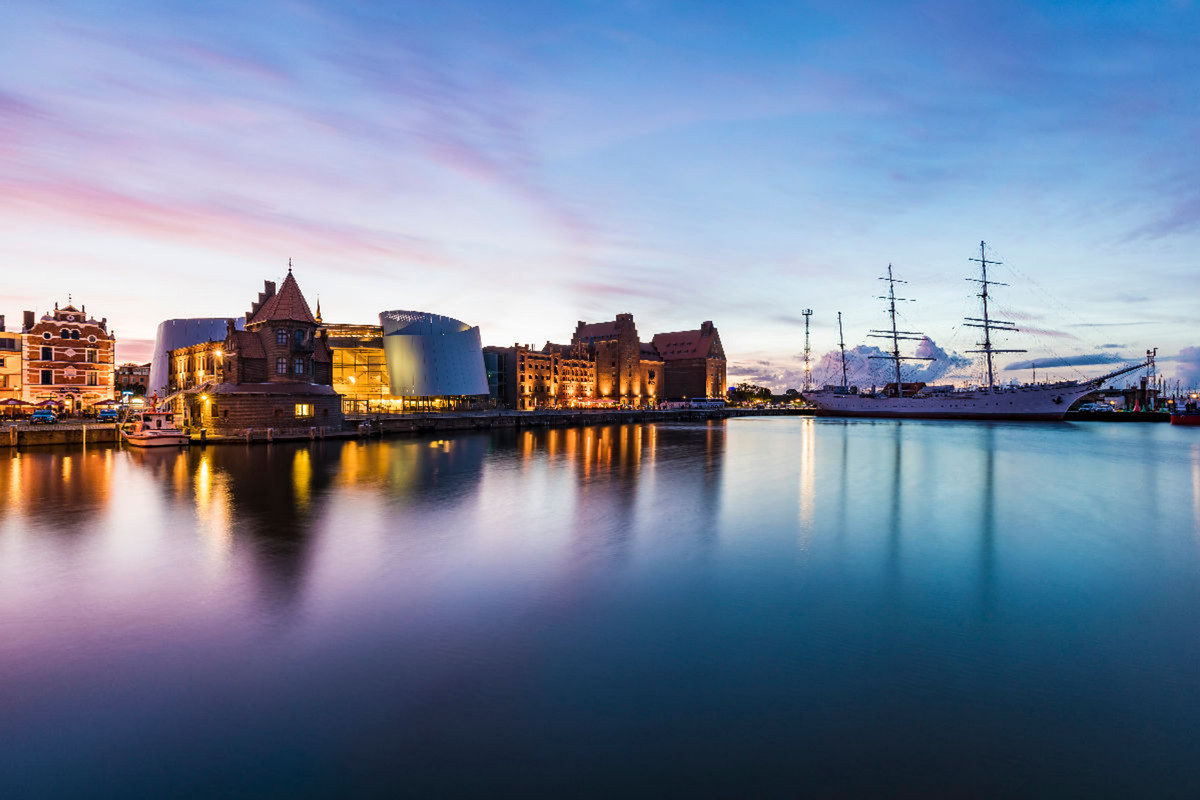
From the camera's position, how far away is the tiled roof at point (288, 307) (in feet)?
186

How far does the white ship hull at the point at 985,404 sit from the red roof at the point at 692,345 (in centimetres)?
A: 5186

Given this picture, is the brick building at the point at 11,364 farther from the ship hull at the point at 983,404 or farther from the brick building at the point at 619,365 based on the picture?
the ship hull at the point at 983,404

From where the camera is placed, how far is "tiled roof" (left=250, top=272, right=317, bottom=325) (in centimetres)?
5681

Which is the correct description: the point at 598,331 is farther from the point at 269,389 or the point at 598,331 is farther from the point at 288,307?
the point at 269,389

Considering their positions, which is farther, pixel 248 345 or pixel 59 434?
pixel 248 345

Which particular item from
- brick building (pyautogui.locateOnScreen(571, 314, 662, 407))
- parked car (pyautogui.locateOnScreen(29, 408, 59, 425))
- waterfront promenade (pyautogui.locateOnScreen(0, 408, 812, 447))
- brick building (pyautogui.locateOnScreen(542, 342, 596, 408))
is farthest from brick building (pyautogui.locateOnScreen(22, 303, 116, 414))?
brick building (pyautogui.locateOnScreen(571, 314, 662, 407))

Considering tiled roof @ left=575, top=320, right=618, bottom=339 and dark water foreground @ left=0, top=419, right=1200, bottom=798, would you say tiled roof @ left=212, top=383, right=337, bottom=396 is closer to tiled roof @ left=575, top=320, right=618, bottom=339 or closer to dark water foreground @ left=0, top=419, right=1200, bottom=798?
dark water foreground @ left=0, top=419, right=1200, bottom=798

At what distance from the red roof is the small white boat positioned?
489ft

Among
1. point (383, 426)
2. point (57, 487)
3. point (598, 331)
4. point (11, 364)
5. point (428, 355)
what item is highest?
point (598, 331)

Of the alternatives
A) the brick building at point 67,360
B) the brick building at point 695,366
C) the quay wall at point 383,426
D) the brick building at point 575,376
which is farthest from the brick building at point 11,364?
the brick building at point 695,366

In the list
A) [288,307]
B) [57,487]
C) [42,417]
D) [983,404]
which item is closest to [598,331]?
[983,404]

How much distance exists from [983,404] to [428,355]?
105003 mm

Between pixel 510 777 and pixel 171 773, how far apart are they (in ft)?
13.9

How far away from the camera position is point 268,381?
183 ft
